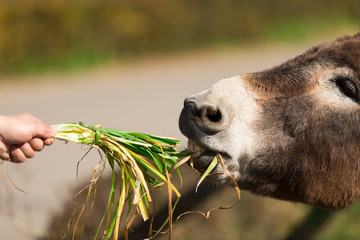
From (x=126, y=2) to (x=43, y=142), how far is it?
9324 millimetres

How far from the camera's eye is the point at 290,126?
279cm

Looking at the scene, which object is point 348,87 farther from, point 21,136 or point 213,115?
point 21,136

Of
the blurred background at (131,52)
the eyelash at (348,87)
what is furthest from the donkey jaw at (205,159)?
the blurred background at (131,52)

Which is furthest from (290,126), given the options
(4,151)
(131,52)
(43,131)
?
(131,52)

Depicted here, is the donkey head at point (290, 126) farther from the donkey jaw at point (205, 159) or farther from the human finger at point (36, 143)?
the human finger at point (36, 143)

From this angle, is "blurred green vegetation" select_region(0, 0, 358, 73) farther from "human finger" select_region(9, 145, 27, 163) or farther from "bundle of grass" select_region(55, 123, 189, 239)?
"human finger" select_region(9, 145, 27, 163)

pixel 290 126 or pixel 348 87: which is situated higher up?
pixel 348 87

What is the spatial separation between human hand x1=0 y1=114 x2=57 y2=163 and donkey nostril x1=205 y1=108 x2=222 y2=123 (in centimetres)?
81

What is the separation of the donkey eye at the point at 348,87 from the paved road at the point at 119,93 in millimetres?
4107

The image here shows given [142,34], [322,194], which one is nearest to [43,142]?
[322,194]

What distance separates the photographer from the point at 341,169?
287 cm

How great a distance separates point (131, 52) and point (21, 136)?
323 inches

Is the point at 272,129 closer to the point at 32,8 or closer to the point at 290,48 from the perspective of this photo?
the point at 290,48

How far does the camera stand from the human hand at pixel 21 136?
2559 millimetres
